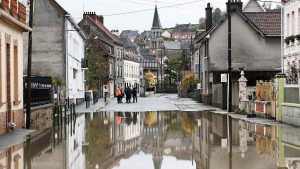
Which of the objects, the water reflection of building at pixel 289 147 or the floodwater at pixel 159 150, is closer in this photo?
the water reflection of building at pixel 289 147

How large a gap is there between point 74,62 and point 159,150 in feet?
129

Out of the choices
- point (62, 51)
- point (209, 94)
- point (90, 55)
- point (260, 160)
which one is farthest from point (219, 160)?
point (90, 55)

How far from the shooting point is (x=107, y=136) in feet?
68.5

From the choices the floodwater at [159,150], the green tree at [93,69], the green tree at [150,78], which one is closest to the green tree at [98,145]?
the floodwater at [159,150]

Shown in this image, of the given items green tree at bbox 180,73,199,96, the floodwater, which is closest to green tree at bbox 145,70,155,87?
green tree at bbox 180,73,199,96

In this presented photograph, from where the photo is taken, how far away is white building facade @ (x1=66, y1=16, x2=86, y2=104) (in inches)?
1939

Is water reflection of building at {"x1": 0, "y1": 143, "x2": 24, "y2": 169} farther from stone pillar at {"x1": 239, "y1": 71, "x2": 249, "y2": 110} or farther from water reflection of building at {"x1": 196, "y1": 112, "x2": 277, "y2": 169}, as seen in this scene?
stone pillar at {"x1": 239, "y1": 71, "x2": 249, "y2": 110}

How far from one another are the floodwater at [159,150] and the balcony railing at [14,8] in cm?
491

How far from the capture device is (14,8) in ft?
78.8

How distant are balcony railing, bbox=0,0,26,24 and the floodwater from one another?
4.91 m

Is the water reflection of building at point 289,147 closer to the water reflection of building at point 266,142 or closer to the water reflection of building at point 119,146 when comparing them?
the water reflection of building at point 266,142

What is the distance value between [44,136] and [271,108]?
523 inches

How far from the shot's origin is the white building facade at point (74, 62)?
49.2 metres

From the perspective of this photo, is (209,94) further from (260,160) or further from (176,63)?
(176,63)
